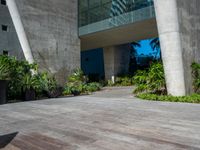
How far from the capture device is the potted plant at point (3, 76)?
432 inches

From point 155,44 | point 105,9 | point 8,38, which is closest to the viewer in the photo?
point 8,38

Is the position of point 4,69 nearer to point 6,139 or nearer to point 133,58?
point 6,139

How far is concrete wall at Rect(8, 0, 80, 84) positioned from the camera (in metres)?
16.6

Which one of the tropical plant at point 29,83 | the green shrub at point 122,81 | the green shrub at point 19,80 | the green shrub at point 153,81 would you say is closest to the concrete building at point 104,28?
the green shrub at point 153,81

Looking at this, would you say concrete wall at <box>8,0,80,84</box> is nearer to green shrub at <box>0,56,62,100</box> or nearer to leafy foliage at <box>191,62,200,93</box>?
green shrub at <box>0,56,62,100</box>

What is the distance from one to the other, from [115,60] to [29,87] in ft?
49.6

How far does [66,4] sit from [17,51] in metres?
6.23

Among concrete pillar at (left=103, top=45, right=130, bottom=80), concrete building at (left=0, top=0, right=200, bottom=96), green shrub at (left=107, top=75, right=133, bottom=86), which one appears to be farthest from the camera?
concrete pillar at (left=103, top=45, right=130, bottom=80)

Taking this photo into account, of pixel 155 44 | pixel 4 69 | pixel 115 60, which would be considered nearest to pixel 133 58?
pixel 155 44

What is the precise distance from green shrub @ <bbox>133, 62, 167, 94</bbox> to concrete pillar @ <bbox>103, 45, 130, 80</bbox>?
1275 cm

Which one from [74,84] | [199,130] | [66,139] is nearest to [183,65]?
[199,130]

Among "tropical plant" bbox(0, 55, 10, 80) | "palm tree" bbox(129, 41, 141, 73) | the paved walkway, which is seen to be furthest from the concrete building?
"palm tree" bbox(129, 41, 141, 73)

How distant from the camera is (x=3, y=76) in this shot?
37.8ft

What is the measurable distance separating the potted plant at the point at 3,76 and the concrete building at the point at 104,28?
14.8ft
